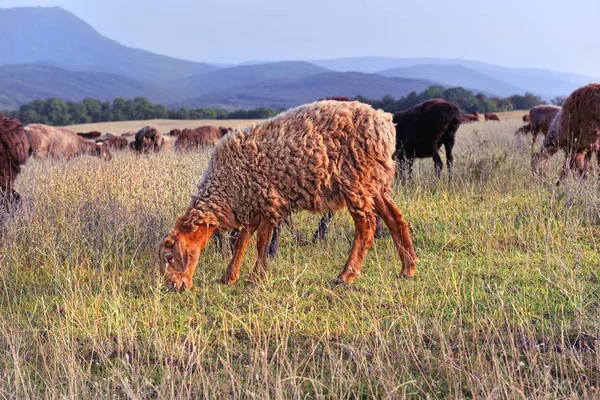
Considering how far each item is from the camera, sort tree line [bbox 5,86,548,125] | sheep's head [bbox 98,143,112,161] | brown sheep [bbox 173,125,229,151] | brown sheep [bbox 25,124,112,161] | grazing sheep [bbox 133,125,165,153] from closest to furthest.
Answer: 1. sheep's head [bbox 98,143,112,161]
2. brown sheep [bbox 25,124,112,161]
3. grazing sheep [bbox 133,125,165,153]
4. brown sheep [bbox 173,125,229,151]
5. tree line [bbox 5,86,548,125]

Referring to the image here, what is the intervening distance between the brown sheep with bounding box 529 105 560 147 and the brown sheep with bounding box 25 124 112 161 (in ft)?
43.6

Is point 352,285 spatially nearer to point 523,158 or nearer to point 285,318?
point 285,318

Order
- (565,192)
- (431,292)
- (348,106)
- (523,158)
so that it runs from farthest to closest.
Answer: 1. (523,158)
2. (565,192)
3. (348,106)
4. (431,292)

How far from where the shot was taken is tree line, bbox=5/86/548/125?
216ft

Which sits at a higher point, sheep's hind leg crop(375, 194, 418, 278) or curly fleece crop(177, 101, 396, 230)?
curly fleece crop(177, 101, 396, 230)

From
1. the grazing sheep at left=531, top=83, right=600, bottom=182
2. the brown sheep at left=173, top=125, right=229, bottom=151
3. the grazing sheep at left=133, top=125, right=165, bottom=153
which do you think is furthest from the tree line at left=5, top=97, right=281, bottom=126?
the grazing sheep at left=531, top=83, right=600, bottom=182

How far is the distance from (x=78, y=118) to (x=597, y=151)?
7284 cm

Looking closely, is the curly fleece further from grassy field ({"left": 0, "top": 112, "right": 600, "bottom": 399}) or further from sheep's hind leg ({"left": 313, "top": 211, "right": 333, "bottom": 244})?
sheep's hind leg ({"left": 313, "top": 211, "right": 333, "bottom": 244})

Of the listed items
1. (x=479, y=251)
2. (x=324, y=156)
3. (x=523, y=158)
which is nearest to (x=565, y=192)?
(x=479, y=251)

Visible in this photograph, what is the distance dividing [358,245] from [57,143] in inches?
621

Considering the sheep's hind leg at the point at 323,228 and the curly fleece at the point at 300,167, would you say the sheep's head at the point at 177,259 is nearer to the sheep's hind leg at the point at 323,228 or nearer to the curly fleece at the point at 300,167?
the curly fleece at the point at 300,167

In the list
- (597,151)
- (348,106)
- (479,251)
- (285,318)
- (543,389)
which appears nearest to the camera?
(543,389)

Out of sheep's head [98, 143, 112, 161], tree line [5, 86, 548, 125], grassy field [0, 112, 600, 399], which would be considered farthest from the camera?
tree line [5, 86, 548, 125]

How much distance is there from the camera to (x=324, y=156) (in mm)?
5406
